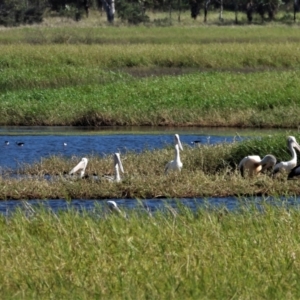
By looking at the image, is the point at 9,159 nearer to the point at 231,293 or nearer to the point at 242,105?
the point at 242,105

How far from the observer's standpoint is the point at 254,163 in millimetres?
14805

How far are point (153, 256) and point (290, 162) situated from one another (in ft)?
21.0

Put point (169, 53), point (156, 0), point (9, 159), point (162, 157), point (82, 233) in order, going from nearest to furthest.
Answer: point (82, 233) → point (162, 157) → point (9, 159) → point (169, 53) → point (156, 0)

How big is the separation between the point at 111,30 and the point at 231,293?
39980mm

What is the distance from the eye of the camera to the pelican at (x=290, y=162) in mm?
14691

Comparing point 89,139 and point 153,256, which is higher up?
point 153,256

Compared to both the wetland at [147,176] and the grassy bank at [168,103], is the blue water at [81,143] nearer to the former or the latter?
the wetland at [147,176]

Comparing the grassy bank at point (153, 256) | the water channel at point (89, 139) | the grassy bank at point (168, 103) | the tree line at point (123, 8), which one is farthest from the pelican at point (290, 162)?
the tree line at point (123, 8)

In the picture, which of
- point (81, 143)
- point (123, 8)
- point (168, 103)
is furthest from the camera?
point (123, 8)

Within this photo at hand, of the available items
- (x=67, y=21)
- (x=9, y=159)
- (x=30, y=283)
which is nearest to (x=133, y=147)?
(x=9, y=159)

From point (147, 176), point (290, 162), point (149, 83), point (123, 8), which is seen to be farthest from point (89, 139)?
point (123, 8)

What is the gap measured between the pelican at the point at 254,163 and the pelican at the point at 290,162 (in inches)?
7.3

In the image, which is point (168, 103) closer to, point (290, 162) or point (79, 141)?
point (79, 141)

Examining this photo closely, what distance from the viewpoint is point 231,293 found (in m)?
7.73
